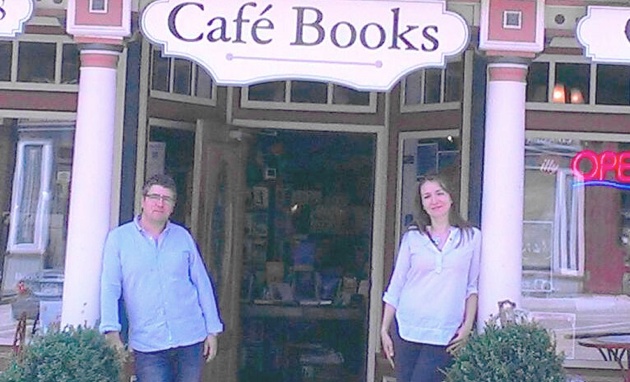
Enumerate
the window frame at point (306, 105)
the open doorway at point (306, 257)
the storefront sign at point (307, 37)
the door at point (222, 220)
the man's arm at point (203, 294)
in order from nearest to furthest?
1. the man's arm at point (203, 294)
2. the storefront sign at point (307, 37)
3. the door at point (222, 220)
4. the window frame at point (306, 105)
5. the open doorway at point (306, 257)

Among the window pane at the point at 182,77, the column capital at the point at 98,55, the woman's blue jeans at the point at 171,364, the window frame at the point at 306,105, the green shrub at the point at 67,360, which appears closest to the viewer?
the green shrub at the point at 67,360

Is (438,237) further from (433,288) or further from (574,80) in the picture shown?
(574,80)

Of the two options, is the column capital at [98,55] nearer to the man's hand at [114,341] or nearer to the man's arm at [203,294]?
the man's arm at [203,294]

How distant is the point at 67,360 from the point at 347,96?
324 centimetres

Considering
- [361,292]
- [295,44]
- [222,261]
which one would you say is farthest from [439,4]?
[361,292]

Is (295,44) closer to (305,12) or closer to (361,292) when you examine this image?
(305,12)

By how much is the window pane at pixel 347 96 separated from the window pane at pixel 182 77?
41.3 inches

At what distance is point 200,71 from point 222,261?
1355 mm

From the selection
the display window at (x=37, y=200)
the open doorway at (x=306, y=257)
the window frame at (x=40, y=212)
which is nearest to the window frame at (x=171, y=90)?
the display window at (x=37, y=200)

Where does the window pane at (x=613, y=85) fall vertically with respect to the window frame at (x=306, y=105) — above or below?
above

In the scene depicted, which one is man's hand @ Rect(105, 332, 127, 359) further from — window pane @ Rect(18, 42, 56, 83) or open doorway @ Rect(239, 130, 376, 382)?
open doorway @ Rect(239, 130, 376, 382)

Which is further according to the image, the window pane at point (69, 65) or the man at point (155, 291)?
the window pane at point (69, 65)

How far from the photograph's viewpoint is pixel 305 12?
19.8 feet

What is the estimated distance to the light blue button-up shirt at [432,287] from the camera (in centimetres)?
580
